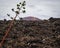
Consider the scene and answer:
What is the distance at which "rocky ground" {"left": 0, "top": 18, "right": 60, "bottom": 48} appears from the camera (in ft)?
65.8

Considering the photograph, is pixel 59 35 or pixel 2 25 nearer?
pixel 59 35

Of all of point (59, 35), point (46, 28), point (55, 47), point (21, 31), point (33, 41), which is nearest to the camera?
point (55, 47)

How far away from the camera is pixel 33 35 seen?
23.1m

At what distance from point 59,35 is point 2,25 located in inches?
335

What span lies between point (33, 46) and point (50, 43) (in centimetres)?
208

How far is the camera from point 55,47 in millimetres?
19484

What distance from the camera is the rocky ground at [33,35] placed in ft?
65.8

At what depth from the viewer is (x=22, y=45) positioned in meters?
19.7

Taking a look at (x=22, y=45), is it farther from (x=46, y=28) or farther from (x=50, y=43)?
(x=46, y=28)

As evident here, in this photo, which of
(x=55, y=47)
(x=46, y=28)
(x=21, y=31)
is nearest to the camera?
(x=55, y=47)

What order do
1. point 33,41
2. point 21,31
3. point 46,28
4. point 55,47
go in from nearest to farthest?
point 55,47
point 33,41
point 21,31
point 46,28

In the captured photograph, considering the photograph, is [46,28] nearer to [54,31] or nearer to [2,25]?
[54,31]

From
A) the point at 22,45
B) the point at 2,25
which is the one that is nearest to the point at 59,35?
the point at 22,45

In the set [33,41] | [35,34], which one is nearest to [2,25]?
[35,34]
